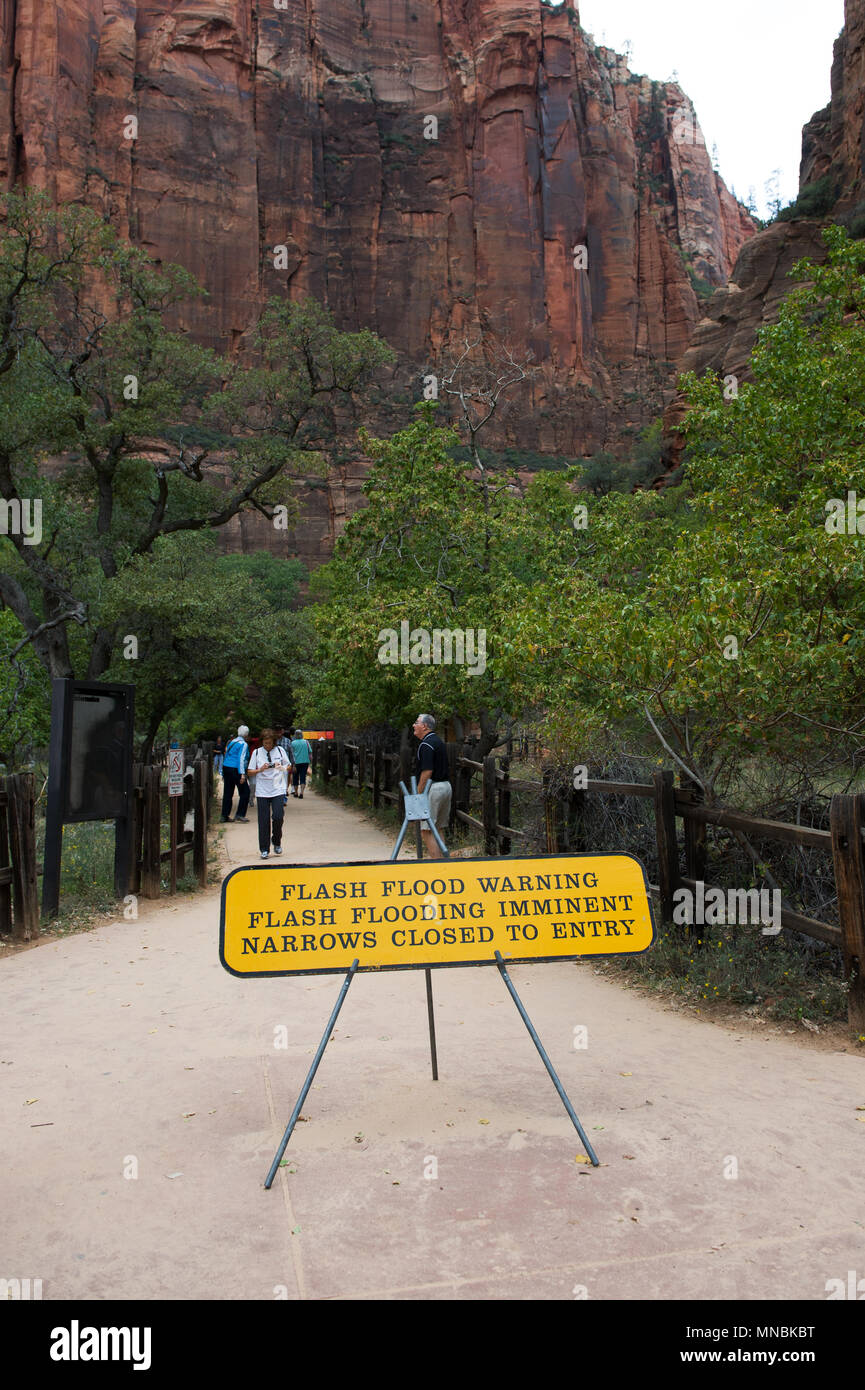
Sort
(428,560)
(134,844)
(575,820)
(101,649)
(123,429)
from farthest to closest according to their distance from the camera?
(101,649), (123,429), (428,560), (134,844), (575,820)

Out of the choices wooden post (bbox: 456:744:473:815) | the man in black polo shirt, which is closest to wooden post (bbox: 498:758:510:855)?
the man in black polo shirt

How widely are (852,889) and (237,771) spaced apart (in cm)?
1411

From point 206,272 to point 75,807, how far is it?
72.5 metres

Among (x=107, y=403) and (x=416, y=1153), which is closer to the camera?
(x=416, y=1153)

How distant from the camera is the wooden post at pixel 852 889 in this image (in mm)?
4930

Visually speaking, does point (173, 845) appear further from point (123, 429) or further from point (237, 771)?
point (123, 429)

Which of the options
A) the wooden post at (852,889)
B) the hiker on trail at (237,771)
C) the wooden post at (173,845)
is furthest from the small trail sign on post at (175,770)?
the wooden post at (852,889)

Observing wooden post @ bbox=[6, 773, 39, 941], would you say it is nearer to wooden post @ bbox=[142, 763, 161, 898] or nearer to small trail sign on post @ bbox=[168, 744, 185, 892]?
wooden post @ bbox=[142, 763, 161, 898]

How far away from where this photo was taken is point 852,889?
494 cm

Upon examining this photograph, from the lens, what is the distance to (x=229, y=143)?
242 ft

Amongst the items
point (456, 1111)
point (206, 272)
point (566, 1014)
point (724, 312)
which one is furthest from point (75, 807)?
point (206, 272)

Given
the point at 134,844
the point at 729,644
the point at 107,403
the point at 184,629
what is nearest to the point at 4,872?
the point at 134,844

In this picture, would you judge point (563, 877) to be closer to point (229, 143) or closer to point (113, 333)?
point (113, 333)

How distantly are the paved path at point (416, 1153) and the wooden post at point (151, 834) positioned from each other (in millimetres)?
3550
